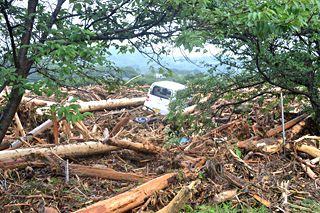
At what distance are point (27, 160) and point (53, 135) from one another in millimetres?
2546

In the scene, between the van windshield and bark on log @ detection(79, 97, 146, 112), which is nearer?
bark on log @ detection(79, 97, 146, 112)

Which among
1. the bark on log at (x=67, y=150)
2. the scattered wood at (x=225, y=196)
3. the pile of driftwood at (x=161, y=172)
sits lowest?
the scattered wood at (x=225, y=196)

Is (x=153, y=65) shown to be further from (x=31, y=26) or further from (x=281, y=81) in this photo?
(x=281, y=81)

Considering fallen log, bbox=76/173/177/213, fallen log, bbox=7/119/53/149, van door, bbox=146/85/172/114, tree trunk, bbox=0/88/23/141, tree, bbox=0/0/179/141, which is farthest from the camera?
van door, bbox=146/85/172/114

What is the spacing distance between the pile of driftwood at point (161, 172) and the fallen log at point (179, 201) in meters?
0.01

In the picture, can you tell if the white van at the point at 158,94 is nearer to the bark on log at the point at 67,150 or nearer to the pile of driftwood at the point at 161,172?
the pile of driftwood at the point at 161,172

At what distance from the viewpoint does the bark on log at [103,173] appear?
21.9 ft

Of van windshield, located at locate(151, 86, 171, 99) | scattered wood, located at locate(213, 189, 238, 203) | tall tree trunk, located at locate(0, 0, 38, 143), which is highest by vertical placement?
tall tree trunk, located at locate(0, 0, 38, 143)

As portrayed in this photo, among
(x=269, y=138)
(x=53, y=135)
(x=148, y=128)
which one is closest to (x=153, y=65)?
(x=269, y=138)

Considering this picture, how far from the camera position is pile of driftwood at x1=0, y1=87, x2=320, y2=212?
19.1 feet

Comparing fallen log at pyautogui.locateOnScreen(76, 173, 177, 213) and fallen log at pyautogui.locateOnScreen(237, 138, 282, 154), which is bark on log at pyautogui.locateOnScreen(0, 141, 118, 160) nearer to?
fallen log at pyautogui.locateOnScreen(76, 173, 177, 213)

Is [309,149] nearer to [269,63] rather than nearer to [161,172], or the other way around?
[269,63]

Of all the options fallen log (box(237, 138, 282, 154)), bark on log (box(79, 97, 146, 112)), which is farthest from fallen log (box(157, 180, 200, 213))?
bark on log (box(79, 97, 146, 112))

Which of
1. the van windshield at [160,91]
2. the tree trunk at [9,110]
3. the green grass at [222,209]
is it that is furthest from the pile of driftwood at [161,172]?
the van windshield at [160,91]
